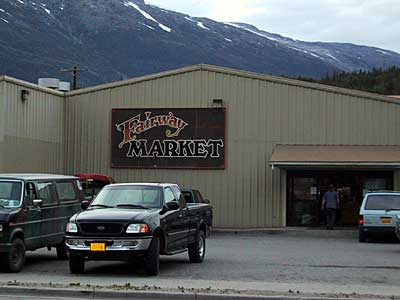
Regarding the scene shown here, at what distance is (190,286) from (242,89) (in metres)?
19.9

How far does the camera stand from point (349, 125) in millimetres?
32406

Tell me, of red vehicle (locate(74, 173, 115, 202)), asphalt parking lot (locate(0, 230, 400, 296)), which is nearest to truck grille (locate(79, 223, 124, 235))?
asphalt parking lot (locate(0, 230, 400, 296))

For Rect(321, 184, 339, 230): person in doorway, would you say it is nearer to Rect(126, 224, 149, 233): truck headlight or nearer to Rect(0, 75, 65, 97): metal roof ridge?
Rect(0, 75, 65, 97): metal roof ridge

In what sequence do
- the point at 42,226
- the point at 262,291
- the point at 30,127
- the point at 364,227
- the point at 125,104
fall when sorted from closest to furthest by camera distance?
the point at 262,291
the point at 42,226
the point at 364,227
the point at 30,127
the point at 125,104

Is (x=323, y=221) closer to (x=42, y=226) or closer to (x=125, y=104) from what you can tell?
(x=125, y=104)

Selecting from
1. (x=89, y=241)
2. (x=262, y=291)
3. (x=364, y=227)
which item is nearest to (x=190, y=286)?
(x=262, y=291)

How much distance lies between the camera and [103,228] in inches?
592

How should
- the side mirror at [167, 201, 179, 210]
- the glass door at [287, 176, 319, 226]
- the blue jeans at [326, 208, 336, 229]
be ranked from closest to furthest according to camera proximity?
the side mirror at [167, 201, 179, 210] < the blue jeans at [326, 208, 336, 229] < the glass door at [287, 176, 319, 226]

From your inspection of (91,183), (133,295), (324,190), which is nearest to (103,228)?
(133,295)

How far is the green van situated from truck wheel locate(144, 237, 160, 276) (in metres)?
2.59

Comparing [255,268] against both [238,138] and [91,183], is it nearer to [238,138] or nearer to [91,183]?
[91,183]

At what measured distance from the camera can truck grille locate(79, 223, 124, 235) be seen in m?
15.0

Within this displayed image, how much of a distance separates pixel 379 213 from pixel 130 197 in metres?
11.9

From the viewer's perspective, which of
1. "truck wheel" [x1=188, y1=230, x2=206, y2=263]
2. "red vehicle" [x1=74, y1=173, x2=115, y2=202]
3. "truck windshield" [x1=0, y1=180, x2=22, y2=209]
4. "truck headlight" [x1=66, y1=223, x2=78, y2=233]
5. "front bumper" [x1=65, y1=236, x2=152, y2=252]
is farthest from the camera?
"red vehicle" [x1=74, y1=173, x2=115, y2=202]
